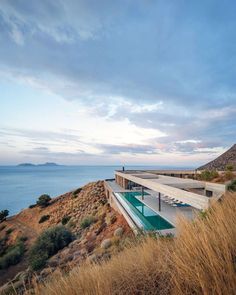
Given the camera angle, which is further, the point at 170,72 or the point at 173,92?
the point at 173,92

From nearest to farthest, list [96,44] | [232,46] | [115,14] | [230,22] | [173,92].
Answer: [230,22] < [115,14] < [232,46] < [96,44] < [173,92]

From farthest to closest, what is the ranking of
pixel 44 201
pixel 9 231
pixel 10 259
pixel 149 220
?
1. pixel 44 201
2. pixel 9 231
3. pixel 10 259
4. pixel 149 220

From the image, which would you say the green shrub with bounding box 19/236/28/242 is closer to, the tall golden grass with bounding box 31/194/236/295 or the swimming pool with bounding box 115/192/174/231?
the swimming pool with bounding box 115/192/174/231

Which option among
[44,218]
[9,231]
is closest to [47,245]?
[44,218]

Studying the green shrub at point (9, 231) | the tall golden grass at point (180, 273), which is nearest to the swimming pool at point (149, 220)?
the tall golden grass at point (180, 273)

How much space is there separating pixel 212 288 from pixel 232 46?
12.9m

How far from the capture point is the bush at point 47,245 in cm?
772

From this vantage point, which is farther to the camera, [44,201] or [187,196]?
[44,201]

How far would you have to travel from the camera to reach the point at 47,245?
29.8 ft

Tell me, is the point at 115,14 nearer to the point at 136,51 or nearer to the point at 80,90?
the point at 136,51

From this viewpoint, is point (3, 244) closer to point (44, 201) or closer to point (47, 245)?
point (44, 201)

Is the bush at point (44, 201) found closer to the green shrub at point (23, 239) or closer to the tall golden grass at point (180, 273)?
the green shrub at point (23, 239)

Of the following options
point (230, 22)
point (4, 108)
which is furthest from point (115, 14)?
point (4, 108)

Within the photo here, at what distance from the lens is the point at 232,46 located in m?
10.8
